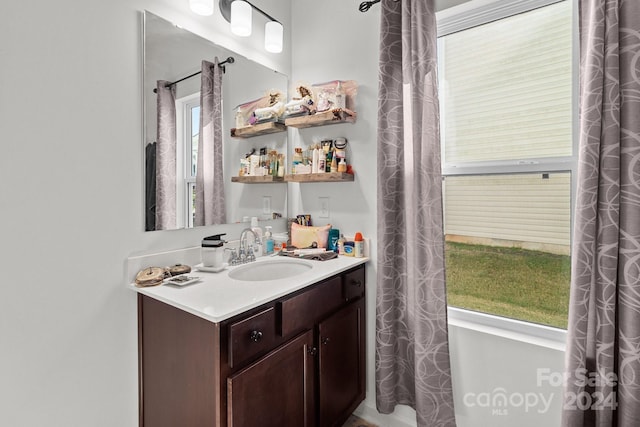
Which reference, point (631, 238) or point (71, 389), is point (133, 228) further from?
point (631, 238)

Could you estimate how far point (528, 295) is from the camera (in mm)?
1516

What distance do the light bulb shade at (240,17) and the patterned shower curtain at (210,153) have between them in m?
0.19

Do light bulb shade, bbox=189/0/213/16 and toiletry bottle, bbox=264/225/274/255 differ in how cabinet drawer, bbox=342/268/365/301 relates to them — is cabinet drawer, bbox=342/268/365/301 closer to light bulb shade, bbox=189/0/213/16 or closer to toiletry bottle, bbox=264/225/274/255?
toiletry bottle, bbox=264/225/274/255

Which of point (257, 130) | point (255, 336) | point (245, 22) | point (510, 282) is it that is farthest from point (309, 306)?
point (245, 22)

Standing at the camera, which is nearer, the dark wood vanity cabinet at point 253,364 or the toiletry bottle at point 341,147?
the dark wood vanity cabinet at point 253,364

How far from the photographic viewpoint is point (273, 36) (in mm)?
1876

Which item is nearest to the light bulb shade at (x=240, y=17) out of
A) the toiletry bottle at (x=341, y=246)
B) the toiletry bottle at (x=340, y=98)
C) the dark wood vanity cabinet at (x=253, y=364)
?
the toiletry bottle at (x=340, y=98)

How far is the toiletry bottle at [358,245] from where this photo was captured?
6.03 feet

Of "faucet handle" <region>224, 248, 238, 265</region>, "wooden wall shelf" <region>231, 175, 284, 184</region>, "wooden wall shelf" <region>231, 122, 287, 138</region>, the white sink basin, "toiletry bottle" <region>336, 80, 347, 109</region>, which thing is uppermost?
"toiletry bottle" <region>336, 80, 347, 109</region>

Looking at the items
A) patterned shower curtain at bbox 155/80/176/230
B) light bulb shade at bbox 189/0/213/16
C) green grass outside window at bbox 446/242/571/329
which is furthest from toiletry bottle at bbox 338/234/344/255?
light bulb shade at bbox 189/0/213/16

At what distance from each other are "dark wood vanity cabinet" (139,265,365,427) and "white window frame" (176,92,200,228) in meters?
0.43

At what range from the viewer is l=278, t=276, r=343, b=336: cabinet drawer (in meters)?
Answer: 1.28

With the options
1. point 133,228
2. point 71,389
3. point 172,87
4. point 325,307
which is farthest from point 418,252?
point 71,389

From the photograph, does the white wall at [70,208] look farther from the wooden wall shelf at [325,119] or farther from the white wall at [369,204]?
the white wall at [369,204]
